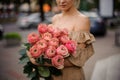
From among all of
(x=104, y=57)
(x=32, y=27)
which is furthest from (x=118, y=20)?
(x=104, y=57)

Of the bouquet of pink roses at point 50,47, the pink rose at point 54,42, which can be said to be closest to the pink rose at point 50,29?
the bouquet of pink roses at point 50,47

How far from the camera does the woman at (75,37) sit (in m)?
3.03

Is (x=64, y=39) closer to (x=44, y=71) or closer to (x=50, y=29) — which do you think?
(x=50, y=29)

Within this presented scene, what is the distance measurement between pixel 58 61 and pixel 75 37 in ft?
1.05

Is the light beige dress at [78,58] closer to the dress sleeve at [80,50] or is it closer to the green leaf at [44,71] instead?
the dress sleeve at [80,50]

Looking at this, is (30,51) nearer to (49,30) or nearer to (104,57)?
(49,30)

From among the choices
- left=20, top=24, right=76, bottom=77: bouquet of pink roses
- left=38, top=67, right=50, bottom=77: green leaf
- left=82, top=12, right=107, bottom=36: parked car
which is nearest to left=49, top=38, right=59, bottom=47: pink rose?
left=20, top=24, right=76, bottom=77: bouquet of pink roses

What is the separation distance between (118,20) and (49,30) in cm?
2617

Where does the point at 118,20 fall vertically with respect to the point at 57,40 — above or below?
below

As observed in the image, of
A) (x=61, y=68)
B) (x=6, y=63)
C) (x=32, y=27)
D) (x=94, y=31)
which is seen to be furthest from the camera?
(x=32, y=27)

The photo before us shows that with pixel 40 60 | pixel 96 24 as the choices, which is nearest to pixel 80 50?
pixel 40 60

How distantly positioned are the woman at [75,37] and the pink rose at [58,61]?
124 mm

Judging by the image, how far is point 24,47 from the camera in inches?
121

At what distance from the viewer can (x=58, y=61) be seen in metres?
2.83
